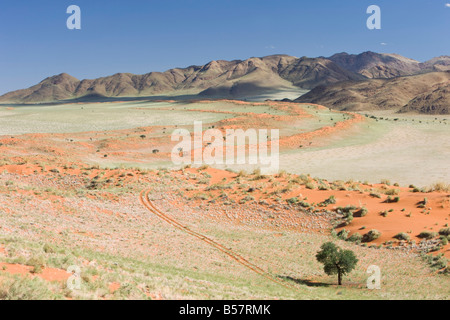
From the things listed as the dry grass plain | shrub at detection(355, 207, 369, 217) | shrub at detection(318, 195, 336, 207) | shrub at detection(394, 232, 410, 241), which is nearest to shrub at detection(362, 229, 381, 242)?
the dry grass plain

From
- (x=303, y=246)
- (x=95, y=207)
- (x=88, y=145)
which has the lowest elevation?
(x=303, y=246)

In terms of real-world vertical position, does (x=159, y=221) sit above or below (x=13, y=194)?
below

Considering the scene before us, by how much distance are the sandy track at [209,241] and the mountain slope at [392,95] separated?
9352 centimetres

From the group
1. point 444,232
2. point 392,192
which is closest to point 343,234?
point 444,232

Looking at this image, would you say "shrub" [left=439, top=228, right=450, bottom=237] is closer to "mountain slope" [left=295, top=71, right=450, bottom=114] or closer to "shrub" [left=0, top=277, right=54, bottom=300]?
"shrub" [left=0, top=277, right=54, bottom=300]

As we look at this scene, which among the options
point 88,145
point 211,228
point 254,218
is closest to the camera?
point 211,228

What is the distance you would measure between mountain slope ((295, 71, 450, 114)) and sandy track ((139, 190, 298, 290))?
93.5m

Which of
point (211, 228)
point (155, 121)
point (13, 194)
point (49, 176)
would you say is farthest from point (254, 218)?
point (155, 121)

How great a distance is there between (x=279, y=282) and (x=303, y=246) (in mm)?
4647

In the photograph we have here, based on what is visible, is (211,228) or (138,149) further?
(138,149)

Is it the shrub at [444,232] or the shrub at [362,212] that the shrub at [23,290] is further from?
the shrub at [362,212]

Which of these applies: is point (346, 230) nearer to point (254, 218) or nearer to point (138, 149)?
point (254, 218)

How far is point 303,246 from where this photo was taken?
16531 mm

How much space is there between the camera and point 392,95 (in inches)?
4808
